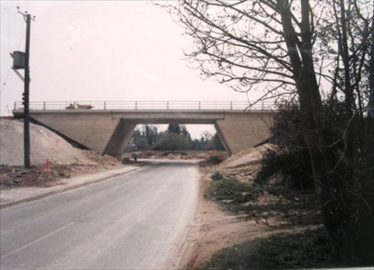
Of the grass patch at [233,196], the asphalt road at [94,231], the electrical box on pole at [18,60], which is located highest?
the electrical box on pole at [18,60]

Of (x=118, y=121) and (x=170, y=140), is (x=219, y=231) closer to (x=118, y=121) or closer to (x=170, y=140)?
(x=118, y=121)

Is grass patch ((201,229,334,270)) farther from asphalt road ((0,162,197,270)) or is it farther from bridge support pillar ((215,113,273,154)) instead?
bridge support pillar ((215,113,273,154))

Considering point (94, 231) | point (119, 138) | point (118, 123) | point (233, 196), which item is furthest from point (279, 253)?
point (119, 138)

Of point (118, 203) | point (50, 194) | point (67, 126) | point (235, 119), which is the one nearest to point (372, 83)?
point (118, 203)

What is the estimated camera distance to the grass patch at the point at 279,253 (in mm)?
7770

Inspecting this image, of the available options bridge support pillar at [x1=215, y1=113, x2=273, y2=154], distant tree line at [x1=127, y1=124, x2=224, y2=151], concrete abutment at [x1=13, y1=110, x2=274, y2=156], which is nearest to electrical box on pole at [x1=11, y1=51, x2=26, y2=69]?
concrete abutment at [x1=13, y1=110, x2=274, y2=156]

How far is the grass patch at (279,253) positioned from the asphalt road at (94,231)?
1.83 metres

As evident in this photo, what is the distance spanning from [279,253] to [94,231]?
289 inches

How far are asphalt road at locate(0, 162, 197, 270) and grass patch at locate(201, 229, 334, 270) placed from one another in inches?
71.9

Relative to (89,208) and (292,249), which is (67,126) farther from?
(292,249)

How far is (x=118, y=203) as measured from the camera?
22.6m

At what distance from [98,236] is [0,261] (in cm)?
348

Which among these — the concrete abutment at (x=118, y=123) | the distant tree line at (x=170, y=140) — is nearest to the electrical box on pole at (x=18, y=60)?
the concrete abutment at (x=118, y=123)

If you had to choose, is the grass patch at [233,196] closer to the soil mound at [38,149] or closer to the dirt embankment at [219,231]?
the dirt embankment at [219,231]
